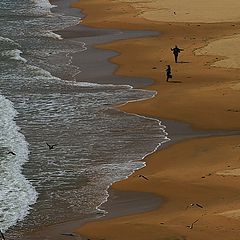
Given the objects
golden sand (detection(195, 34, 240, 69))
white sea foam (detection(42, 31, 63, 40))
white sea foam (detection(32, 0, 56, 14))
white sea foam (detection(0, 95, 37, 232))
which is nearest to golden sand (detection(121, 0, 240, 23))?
white sea foam (detection(32, 0, 56, 14))

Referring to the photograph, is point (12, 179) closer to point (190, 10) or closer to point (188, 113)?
point (188, 113)

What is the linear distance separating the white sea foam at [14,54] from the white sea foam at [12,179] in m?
10.8

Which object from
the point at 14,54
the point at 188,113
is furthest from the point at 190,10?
the point at 188,113

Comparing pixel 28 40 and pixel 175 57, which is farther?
pixel 28 40

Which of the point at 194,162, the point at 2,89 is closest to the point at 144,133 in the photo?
the point at 194,162

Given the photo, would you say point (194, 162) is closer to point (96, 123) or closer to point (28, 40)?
point (96, 123)

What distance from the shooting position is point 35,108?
2503cm

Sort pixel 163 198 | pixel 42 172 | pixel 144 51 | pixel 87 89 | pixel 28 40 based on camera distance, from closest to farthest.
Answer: pixel 163 198 < pixel 42 172 < pixel 87 89 < pixel 144 51 < pixel 28 40

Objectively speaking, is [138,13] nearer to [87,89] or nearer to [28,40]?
[28,40]

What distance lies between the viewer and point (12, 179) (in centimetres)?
1770

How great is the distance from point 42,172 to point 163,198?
11.1 feet

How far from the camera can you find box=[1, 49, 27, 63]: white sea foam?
1370 inches

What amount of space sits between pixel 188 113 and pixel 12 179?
7218 millimetres

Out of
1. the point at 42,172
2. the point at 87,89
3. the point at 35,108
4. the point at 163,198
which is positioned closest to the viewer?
the point at 163,198
